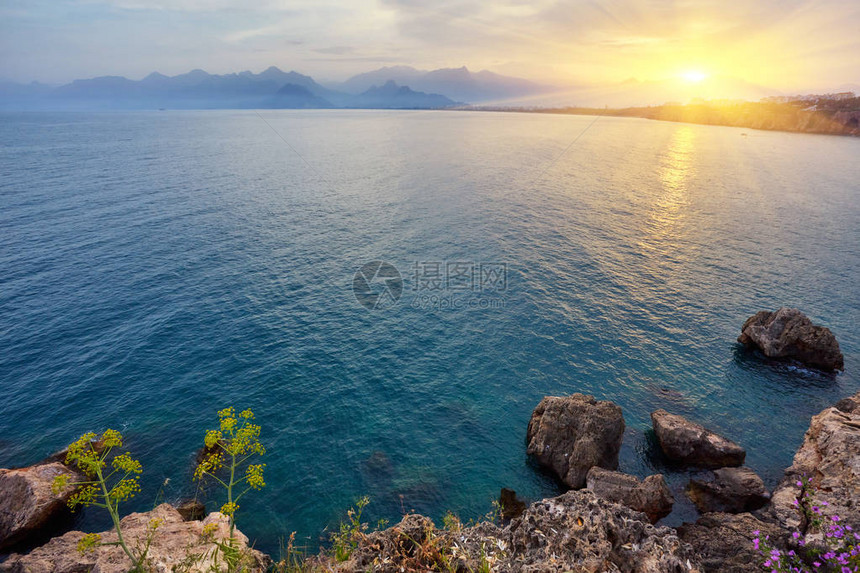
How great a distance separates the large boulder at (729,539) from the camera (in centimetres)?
2578

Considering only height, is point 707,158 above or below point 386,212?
above

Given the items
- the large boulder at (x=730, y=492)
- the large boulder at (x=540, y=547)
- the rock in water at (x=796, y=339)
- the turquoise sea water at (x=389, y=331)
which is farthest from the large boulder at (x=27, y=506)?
the rock in water at (x=796, y=339)

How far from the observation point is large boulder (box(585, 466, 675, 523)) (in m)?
35.2

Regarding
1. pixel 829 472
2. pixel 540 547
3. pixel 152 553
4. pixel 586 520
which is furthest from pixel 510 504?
pixel 152 553

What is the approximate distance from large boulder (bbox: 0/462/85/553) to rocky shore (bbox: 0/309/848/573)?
86mm

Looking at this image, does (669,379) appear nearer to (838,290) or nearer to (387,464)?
(387,464)

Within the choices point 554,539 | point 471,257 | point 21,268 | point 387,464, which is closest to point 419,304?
point 471,257

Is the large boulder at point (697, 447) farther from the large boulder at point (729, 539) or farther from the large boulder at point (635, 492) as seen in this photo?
the large boulder at point (729, 539)

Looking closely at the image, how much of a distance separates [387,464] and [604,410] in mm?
23503

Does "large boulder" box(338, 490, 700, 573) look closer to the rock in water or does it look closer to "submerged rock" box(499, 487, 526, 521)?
"submerged rock" box(499, 487, 526, 521)

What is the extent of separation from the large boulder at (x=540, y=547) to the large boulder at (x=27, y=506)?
30.1 metres

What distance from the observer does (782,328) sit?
180 ft

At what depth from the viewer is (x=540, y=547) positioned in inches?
870

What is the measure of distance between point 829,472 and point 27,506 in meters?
65.3
